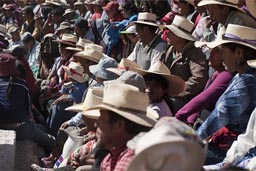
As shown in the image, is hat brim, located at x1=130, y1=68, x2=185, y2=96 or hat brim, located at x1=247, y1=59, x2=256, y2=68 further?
hat brim, located at x1=130, y1=68, x2=185, y2=96

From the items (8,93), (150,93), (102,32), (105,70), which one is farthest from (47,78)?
(150,93)

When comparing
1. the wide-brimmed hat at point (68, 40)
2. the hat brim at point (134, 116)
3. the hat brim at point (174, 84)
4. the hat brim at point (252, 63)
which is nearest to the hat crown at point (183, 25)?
the hat brim at point (174, 84)

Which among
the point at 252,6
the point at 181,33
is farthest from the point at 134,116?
the point at 181,33

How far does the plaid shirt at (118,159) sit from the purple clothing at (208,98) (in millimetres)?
1881

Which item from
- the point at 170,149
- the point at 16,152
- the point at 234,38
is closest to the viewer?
the point at 170,149

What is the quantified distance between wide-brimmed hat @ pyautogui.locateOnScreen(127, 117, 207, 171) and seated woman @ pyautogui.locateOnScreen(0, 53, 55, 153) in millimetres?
5467

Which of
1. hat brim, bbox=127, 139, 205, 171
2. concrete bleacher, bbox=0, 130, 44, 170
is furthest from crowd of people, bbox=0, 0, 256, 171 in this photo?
concrete bleacher, bbox=0, 130, 44, 170

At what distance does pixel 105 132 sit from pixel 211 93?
2.04 metres

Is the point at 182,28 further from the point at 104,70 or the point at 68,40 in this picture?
the point at 68,40

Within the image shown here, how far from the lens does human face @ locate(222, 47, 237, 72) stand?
18.7ft

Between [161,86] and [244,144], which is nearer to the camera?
[244,144]

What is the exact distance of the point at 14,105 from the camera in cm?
863

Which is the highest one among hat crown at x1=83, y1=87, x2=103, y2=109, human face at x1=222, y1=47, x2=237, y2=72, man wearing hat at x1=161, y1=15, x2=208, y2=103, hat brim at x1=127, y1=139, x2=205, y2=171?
hat brim at x1=127, y1=139, x2=205, y2=171

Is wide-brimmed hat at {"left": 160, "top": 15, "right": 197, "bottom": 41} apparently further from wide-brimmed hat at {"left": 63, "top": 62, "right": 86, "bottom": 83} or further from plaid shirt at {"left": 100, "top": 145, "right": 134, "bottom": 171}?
plaid shirt at {"left": 100, "top": 145, "right": 134, "bottom": 171}
